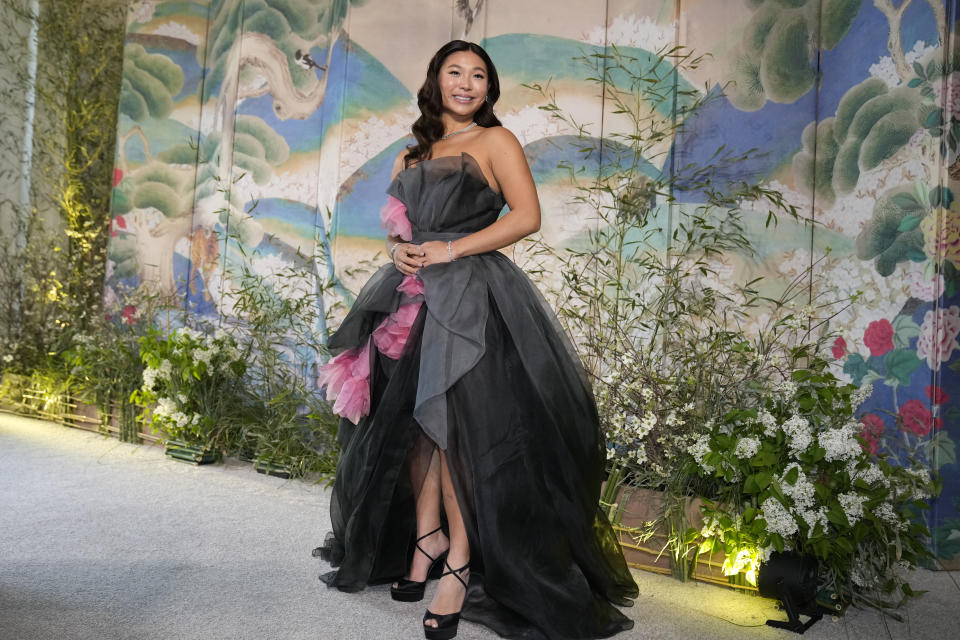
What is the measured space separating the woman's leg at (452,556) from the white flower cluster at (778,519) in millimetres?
801

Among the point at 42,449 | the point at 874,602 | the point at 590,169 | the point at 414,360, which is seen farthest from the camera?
the point at 42,449

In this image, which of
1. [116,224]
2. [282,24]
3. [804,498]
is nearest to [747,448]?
[804,498]

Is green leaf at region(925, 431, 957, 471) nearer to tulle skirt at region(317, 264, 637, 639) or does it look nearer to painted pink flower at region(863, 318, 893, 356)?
painted pink flower at region(863, 318, 893, 356)

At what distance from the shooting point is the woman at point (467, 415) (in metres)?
1.83

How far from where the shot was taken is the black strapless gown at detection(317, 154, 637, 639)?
182cm

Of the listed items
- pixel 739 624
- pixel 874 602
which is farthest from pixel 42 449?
pixel 874 602

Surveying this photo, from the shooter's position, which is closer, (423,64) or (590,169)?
(590,169)

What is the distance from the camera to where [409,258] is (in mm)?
2010

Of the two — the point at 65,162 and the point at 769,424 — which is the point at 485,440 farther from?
the point at 65,162

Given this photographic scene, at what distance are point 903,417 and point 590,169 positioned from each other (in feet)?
5.04

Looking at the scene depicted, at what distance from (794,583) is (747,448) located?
14.6 inches

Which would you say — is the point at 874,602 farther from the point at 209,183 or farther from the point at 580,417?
the point at 209,183

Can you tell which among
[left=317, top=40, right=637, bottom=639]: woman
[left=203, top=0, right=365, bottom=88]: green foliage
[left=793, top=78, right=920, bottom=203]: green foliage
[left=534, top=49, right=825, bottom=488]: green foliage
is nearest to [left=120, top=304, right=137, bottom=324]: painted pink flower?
[left=203, top=0, right=365, bottom=88]: green foliage

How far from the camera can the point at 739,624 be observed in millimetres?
2025
